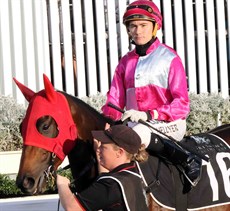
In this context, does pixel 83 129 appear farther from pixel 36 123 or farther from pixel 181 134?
pixel 181 134

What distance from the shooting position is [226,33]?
13.2 metres

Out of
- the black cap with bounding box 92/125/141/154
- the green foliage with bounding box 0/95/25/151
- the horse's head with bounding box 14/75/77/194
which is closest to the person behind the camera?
the black cap with bounding box 92/125/141/154

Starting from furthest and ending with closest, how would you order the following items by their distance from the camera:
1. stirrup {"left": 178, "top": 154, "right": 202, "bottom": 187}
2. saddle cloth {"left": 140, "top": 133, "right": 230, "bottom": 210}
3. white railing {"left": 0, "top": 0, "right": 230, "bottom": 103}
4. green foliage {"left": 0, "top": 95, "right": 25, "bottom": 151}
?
white railing {"left": 0, "top": 0, "right": 230, "bottom": 103}
green foliage {"left": 0, "top": 95, "right": 25, "bottom": 151}
stirrup {"left": 178, "top": 154, "right": 202, "bottom": 187}
saddle cloth {"left": 140, "top": 133, "right": 230, "bottom": 210}

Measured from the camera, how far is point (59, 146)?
4.59 metres

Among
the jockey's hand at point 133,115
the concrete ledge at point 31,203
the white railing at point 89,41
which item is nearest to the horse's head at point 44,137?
the jockey's hand at point 133,115

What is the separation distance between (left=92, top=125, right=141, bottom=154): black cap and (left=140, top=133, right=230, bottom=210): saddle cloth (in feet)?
1.75

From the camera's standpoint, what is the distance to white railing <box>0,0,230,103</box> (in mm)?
12250

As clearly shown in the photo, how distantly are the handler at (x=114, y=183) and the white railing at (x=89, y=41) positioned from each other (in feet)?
27.2

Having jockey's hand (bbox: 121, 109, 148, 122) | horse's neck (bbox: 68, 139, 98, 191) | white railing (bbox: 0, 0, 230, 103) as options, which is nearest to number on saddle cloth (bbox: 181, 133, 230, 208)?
jockey's hand (bbox: 121, 109, 148, 122)

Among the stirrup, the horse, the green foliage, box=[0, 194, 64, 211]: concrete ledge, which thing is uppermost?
the horse

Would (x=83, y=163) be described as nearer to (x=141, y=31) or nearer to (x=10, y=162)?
(x=141, y=31)

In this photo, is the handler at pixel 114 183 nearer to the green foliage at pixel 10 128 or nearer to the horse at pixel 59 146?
the horse at pixel 59 146

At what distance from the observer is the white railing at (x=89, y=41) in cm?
1225

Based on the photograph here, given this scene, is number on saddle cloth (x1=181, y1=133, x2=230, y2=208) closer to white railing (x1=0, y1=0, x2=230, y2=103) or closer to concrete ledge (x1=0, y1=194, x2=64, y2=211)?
concrete ledge (x1=0, y1=194, x2=64, y2=211)
